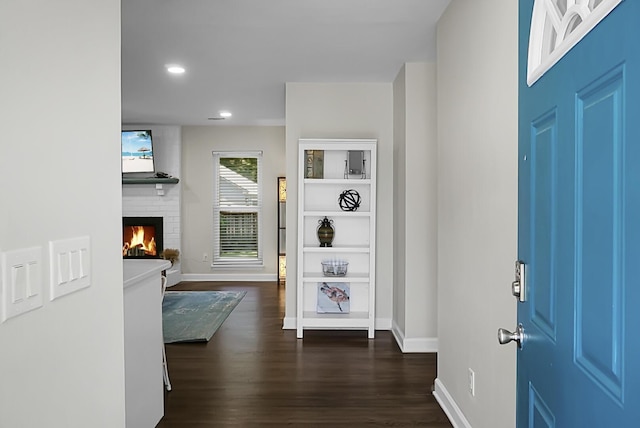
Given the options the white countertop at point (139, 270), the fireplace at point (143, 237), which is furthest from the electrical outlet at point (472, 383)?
the fireplace at point (143, 237)

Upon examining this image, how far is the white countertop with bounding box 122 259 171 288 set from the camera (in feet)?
7.90

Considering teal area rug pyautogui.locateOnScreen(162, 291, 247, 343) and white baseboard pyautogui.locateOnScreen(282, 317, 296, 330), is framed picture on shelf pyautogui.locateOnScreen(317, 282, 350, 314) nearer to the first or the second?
white baseboard pyautogui.locateOnScreen(282, 317, 296, 330)

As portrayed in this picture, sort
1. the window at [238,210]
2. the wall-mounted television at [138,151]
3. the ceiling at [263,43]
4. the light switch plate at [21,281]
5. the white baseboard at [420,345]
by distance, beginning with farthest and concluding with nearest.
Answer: the window at [238,210]
the wall-mounted television at [138,151]
the white baseboard at [420,345]
the ceiling at [263,43]
the light switch plate at [21,281]

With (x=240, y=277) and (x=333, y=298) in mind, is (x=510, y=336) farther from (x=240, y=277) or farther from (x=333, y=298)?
(x=240, y=277)

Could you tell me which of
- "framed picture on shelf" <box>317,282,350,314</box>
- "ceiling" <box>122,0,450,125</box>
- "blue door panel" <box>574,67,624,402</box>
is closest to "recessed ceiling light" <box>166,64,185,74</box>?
"ceiling" <box>122,0,450,125</box>

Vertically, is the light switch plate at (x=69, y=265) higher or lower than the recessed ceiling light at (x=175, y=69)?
lower

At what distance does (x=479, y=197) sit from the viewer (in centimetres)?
256

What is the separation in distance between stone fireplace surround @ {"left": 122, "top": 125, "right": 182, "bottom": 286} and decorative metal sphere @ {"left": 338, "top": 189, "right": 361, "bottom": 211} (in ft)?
13.2

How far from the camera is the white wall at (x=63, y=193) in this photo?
3.03 feet

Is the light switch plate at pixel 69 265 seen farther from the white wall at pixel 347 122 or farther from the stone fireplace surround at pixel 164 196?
the stone fireplace surround at pixel 164 196

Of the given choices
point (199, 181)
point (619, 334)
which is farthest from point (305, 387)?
point (199, 181)

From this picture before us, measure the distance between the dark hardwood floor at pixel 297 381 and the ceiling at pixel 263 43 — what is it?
8.43 ft

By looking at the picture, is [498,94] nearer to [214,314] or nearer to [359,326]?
[359,326]

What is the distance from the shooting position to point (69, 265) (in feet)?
3.68
